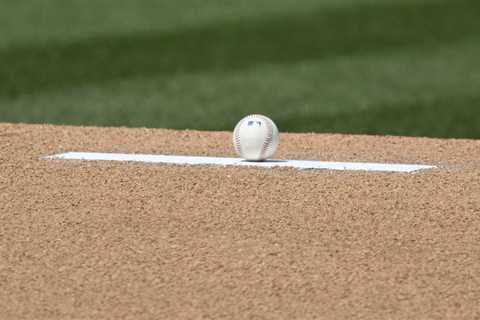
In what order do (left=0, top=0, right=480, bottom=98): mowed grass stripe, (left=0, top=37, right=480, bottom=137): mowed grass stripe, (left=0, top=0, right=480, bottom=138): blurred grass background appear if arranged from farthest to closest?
(left=0, top=0, right=480, bottom=98): mowed grass stripe → (left=0, top=0, right=480, bottom=138): blurred grass background → (left=0, top=37, right=480, bottom=137): mowed grass stripe

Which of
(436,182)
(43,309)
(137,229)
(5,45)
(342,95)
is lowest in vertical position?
(43,309)

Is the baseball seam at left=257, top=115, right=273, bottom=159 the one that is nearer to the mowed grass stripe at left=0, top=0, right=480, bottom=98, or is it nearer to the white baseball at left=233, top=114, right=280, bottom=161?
the white baseball at left=233, top=114, right=280, bottom=161

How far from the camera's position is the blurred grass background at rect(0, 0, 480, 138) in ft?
36.2

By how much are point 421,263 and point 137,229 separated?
148 cm

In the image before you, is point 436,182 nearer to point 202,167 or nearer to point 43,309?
point 202,167

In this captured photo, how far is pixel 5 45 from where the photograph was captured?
45.8 feet

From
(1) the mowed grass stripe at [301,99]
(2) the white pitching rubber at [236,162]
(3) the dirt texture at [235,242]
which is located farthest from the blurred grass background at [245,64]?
(3) the dirt texture at [235,242]

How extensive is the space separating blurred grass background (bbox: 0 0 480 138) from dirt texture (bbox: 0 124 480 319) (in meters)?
3.48

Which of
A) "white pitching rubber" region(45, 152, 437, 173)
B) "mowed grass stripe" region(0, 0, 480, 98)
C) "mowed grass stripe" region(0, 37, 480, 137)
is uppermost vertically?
"mowed grass stripe" region(0, 0, 480, 98)

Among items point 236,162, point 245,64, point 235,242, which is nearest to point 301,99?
point 245,64

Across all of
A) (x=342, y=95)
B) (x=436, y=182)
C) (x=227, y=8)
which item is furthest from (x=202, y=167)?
(x=227, y=8)

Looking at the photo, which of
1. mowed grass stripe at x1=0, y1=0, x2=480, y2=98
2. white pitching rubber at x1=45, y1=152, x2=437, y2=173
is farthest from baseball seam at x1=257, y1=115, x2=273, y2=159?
mowed grass stripe at x1=0, y1=0, x2=480, y2=98

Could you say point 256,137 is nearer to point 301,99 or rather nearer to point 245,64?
point 301,99

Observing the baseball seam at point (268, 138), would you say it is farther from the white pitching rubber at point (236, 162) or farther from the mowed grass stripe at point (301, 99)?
the mowed grass stripe at point (301, 99)
